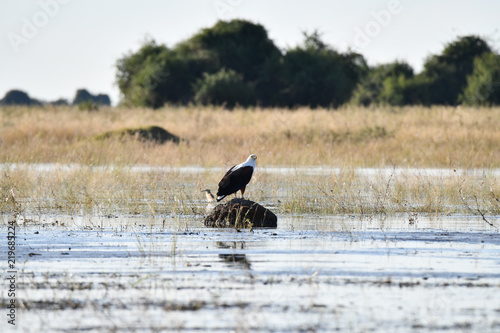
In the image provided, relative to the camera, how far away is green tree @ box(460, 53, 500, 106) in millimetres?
52594

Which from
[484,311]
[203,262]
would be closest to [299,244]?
[203,262]

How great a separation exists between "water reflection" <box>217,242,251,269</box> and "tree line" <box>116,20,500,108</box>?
37.8m

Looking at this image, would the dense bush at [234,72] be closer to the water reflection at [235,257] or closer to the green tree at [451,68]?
the green tree at [451,68]

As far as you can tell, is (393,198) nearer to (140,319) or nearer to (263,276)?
(263,276)

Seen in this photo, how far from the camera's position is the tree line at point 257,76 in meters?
51.0

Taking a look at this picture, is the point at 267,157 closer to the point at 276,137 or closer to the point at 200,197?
the point at 276,137

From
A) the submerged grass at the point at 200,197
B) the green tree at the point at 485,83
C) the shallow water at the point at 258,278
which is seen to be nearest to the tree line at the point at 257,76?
the green tree at the point at 485,83

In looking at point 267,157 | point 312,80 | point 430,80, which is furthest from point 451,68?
point 267,157

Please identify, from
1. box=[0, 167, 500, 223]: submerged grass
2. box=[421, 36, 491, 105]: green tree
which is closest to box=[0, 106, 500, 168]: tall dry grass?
box=[0, 167, 500, 223]: submerged grass

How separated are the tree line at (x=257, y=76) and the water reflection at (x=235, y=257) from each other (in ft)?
124

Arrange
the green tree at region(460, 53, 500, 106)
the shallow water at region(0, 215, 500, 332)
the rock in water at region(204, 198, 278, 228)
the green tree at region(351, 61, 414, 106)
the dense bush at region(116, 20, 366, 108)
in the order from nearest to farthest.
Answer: the shallow water at region(0, 215, 500, 332) < the rock in water at region(204, 198, 278, 228) < the dense bush at region(116, 20, 366, 108) < the green tree at region(460, 53, 500, 106) < the green tree at region(351, 61, 414, 106)

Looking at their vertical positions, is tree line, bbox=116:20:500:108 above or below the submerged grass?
above

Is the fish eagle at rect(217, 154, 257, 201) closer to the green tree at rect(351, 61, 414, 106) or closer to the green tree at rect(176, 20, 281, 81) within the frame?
the green tree at rect(176, 20, 281, 81)

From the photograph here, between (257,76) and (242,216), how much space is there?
144ft
